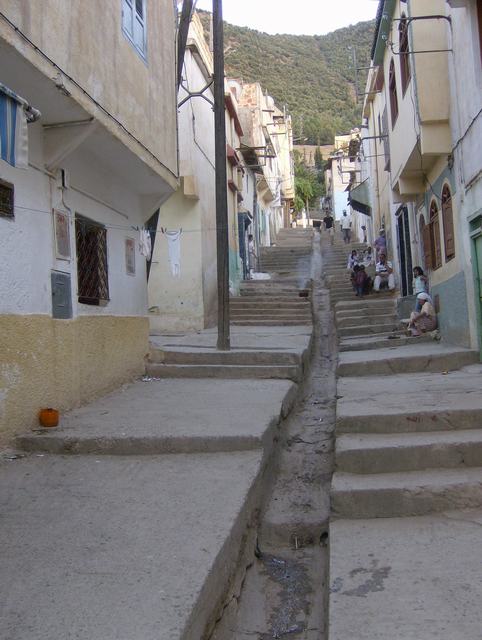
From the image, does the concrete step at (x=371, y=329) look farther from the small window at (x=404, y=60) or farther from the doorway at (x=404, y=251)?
the small window at (x=404, y=60)

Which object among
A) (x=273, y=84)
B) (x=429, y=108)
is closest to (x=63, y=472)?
(x=429, y=108)

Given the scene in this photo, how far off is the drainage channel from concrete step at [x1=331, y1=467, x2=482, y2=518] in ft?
0.79

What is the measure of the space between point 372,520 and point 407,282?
11544 millimetres

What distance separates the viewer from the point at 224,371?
27.5 ft

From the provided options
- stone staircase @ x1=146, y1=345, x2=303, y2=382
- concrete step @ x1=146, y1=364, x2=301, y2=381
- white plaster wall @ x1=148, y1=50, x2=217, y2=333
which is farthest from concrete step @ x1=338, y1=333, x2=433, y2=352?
white plaster wall @ x1=148, y1=50, x2=217, y2=333

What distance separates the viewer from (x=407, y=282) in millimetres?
15078

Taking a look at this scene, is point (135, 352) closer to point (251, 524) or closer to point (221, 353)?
point (221, 353)

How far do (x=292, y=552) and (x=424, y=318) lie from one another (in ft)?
25.5

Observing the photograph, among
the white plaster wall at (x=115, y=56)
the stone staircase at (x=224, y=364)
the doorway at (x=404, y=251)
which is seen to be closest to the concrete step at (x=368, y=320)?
the doorway at (x=404, y=251)

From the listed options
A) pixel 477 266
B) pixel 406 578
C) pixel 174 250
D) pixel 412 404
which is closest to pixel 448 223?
pixel 477 266

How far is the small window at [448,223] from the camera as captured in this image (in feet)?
31.6

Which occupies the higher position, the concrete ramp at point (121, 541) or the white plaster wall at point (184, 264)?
the white plaster wall at point (184, 264)

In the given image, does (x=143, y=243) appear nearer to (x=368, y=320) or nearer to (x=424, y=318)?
(x=424, y=318)

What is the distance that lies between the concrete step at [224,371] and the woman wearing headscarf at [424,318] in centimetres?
388
